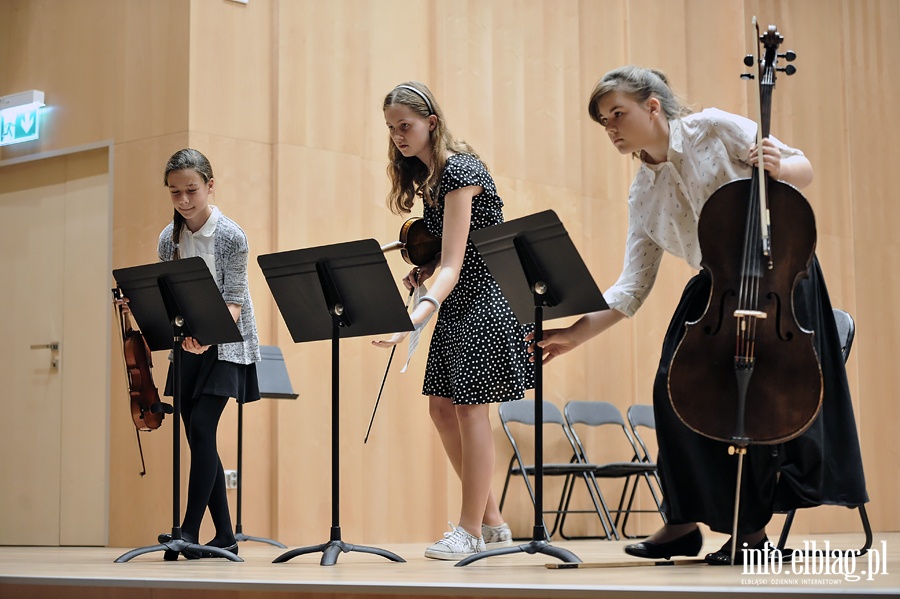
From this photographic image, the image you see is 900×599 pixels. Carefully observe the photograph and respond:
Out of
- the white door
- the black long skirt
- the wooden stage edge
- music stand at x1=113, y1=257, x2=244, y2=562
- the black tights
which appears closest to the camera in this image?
the wooden stage edge

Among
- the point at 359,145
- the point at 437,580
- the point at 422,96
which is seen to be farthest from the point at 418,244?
the point at 359,145

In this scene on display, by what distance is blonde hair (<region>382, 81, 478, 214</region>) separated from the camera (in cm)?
336

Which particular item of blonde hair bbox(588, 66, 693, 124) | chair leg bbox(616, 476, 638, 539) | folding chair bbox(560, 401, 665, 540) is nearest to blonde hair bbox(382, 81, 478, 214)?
blonde hair bbox(588, 66, 693, 124)

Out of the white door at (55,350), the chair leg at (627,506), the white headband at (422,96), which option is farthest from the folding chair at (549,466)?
the white headband at (422,96)

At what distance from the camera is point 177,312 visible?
11.0 feet

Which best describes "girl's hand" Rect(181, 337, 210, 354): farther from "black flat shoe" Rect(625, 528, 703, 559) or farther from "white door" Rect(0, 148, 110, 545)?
"white door" Rect(0, 148, 110, 545)

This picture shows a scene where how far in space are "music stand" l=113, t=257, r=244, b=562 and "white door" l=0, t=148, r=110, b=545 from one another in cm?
231

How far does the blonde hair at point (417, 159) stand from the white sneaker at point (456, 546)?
38.8 inches

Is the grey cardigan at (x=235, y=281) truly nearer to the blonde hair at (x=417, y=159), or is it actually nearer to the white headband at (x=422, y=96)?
the blonde hair at (x=417, y=159)

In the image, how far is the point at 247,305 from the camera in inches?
145

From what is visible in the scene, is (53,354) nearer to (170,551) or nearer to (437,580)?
(170,551)

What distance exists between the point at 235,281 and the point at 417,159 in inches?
27.9

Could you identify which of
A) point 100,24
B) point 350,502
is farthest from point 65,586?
point 100,24

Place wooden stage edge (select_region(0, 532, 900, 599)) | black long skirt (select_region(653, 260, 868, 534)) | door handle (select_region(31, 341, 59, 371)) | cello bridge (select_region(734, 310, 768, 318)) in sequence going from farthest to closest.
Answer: door handle (select_region(31, 341, 59, 371))
black long skirt (select_region(653, 260, 868, 534))
cello bridge (select_region(734, 310, 768, 318))
wooden stage edge (select_region(0, 532, 900, 599))
